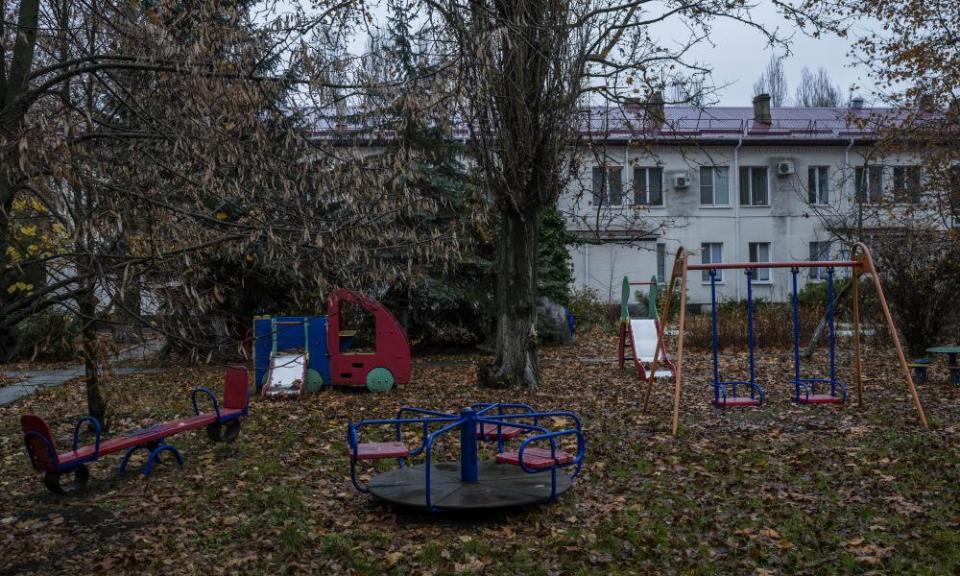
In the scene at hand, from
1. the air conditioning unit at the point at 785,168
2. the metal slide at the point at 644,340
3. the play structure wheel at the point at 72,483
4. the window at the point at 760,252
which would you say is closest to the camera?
the play structure wheel at the point at 72,483

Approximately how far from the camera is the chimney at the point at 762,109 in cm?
3425

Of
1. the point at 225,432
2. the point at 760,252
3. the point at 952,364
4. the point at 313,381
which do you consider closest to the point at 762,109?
the point at 760,252

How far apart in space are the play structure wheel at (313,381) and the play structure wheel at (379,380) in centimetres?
78

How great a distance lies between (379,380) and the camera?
507 inches

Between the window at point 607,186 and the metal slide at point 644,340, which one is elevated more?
the window at point 607,186

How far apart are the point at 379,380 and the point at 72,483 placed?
5812 mm

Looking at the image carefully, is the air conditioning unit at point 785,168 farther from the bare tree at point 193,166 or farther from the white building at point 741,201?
the bare tree at point 193,166


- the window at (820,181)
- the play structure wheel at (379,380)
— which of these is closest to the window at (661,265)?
the window at (820,181)

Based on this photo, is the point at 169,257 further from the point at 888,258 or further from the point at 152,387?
the point at 888,258

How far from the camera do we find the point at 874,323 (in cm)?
1742

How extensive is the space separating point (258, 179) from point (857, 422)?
7247mm

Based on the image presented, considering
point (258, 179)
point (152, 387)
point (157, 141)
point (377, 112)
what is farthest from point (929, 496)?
point (152, 387)

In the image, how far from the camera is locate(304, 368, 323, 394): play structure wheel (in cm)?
1295

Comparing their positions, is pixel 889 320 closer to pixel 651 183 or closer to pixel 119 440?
pixel 119 440
